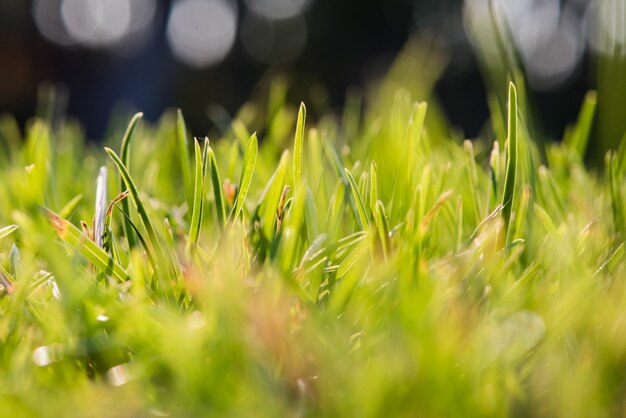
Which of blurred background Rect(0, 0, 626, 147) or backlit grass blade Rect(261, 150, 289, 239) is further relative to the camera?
blurred background Rect(0, 0, 626, 147)

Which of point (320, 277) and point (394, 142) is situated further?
point (394, 142)

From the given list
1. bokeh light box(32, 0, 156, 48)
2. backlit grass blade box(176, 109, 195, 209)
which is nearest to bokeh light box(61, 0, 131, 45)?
bokeh light box(32, 0, 156, 48)

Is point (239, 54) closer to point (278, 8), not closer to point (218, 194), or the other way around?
point (278, 8)

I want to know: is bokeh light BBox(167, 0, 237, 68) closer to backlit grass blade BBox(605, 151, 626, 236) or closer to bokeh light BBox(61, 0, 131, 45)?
bokeh light BBox(61, 0, 131, 45)

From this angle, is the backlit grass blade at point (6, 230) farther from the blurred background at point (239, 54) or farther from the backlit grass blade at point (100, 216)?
the blurred background at point (239, 54)

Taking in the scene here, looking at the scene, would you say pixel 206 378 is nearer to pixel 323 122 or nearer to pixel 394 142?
pixel 394 142

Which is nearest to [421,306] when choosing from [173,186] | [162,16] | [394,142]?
[394,142]

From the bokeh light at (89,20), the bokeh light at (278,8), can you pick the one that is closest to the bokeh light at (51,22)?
the bokeh light at (89,20)
